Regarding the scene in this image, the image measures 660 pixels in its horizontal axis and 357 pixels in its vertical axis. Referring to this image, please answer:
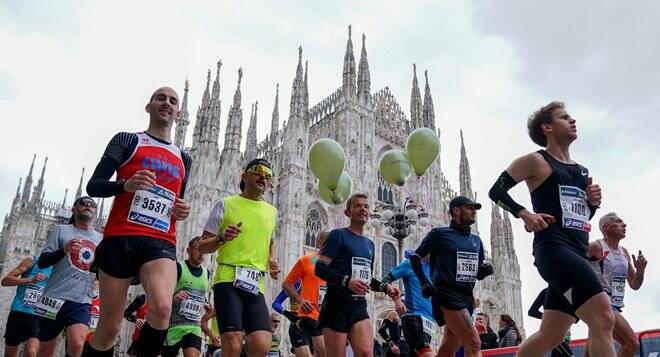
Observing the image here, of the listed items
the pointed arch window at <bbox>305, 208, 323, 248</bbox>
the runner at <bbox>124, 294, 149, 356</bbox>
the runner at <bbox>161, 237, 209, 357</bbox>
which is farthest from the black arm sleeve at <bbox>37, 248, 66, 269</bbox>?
the pointed arch window at <bbox>305, 208, 323, 248</bbox>

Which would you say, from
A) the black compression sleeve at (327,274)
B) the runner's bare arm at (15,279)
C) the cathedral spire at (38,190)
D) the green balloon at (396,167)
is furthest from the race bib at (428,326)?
the cathedral spire at (38,190)

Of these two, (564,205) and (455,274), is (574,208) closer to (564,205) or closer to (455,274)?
(564,205)

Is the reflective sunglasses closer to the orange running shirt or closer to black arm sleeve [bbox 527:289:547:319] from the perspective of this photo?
the orange running shirt

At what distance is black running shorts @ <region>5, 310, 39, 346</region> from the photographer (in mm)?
5930

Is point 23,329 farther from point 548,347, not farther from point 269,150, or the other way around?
point 269,150

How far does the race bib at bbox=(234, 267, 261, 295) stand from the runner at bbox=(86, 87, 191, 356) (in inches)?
30.5

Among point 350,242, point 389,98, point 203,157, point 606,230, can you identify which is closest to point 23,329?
point 350,242

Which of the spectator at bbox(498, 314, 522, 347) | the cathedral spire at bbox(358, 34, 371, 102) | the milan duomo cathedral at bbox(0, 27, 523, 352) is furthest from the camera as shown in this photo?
the cathedral spire at bbox(358, 34, 371, 102)

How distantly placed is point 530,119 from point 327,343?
2.52m

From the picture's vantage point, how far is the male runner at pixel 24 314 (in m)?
5.92

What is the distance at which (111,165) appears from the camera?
3.49 meters

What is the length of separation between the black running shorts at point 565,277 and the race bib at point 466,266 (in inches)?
50.9

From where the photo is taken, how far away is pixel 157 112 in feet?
12.4

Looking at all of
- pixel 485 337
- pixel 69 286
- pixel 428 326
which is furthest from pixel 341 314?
pixel 485 337
